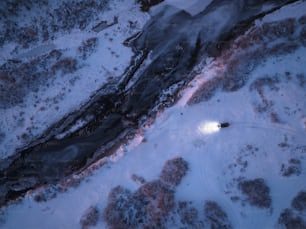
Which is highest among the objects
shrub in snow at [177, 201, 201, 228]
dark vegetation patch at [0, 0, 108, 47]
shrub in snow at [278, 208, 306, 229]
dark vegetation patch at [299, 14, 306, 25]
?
dark vegetation patch at [0, 0, 108, 47]

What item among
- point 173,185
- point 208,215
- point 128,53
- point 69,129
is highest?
point 128,53

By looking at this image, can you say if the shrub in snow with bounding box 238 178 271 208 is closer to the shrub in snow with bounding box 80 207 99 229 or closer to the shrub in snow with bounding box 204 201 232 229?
the shrub in snow with bounding box 204 201 232 229

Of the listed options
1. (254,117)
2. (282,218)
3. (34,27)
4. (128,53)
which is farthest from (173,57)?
(282,218)

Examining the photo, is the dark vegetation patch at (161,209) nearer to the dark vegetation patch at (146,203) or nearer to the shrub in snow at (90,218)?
the dark vegetation patch at (146,203)

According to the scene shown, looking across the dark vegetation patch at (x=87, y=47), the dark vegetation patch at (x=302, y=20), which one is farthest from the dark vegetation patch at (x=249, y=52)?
the dark vegetation patch at (x=87, y=47)

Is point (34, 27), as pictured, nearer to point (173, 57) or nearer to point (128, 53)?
point (128, 53)

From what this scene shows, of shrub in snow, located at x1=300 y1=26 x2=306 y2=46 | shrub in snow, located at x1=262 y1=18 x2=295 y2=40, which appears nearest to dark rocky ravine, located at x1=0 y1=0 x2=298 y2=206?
shrub in snow, located at x1=262 y1=18 x2=295 y2=40
